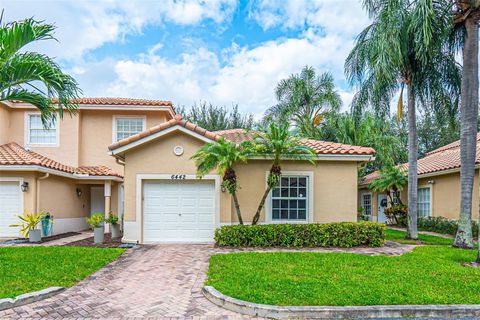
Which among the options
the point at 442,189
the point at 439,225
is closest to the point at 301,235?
the point at 439,225

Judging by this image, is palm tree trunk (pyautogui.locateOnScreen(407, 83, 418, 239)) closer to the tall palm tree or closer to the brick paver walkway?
the tall palm tree

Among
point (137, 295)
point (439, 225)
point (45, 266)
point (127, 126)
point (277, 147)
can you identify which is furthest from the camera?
point (127, 126)

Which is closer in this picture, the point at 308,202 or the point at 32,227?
the point at 32,227

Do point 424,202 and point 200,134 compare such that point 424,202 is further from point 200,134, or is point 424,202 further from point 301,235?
point 200,134

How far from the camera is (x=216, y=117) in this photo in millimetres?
33250

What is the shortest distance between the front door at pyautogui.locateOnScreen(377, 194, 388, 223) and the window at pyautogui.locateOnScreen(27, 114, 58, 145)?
2165 cm

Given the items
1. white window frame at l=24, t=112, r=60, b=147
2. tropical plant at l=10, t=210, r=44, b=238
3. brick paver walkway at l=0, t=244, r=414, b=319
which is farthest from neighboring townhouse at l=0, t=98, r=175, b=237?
brick paver walkway at l=0, t=244, r=414, b=319

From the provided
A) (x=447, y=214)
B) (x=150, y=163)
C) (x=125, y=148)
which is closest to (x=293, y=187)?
(x=150, y=163)

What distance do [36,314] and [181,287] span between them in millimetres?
2605

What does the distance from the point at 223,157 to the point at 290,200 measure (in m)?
3.77

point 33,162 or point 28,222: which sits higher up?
point 33,162

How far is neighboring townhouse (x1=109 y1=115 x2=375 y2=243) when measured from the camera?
11930 millimetres

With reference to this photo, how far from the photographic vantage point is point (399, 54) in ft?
37.6

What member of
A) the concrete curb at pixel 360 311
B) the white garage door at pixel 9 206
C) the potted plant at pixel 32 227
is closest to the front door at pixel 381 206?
the concrete curb at pixel 360 311
